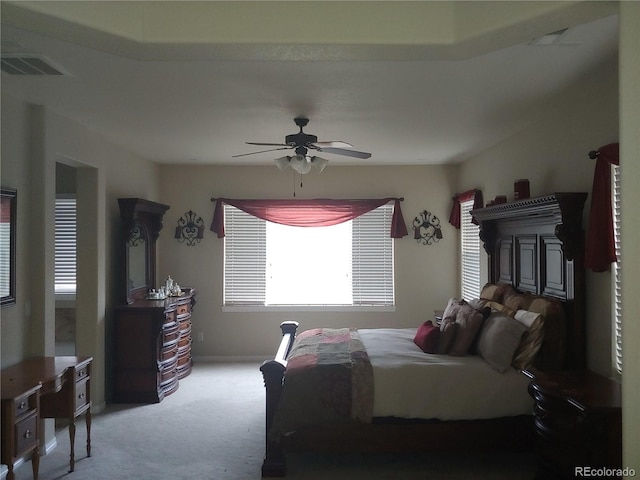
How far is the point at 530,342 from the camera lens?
12.3 feet

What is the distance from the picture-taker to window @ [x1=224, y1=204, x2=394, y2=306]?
7.17 m

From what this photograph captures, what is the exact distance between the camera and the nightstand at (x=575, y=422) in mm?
2602

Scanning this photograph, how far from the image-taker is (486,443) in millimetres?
3672

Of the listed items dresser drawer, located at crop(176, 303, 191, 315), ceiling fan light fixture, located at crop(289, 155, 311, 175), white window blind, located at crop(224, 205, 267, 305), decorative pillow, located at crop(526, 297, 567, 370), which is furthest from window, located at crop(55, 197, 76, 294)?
decorative pillow, located at crop(526, 297, 567, 370)

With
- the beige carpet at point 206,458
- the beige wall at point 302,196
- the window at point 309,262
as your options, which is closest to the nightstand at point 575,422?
the beige carpet at point 206,458

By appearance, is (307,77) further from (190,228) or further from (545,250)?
(190,228)

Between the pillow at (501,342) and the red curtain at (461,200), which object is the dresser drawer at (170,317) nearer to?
the pillow at (501,342)

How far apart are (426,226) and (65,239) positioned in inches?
172

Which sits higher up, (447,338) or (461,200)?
(461,200)

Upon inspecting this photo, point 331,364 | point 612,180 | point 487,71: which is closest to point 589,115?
point 612,180

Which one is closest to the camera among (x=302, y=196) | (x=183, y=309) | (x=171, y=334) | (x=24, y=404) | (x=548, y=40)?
(x=548, y=40)

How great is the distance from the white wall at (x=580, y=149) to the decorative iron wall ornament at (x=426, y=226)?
77.5 inches

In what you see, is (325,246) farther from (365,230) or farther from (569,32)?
(569,32)

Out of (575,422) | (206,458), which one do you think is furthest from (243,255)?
(575,422)
